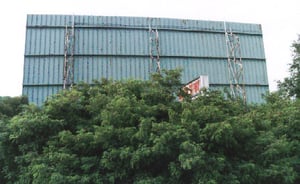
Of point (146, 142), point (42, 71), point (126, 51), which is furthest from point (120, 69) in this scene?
point (146, 142)

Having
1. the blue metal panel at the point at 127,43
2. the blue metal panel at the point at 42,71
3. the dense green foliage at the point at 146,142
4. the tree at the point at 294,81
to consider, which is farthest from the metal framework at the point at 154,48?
the dense green foliage at the point at 146,142

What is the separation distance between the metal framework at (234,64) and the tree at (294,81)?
468 cm

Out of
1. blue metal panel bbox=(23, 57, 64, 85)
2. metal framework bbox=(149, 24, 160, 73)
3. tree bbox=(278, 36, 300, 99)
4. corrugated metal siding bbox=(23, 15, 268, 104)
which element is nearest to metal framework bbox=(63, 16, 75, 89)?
corrugated metal siding bbox=(23, 15, 268, 104)

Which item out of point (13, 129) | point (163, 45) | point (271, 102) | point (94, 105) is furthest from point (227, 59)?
point (13, 129)

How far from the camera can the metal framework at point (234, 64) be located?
22.2m

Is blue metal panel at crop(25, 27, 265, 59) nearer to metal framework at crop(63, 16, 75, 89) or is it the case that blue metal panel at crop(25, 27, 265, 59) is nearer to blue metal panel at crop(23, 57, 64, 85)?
metal framework at crop(63, 16, 75, 89)

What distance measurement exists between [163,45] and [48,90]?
7873 mm

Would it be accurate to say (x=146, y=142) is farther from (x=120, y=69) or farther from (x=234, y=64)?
(x=234, y=64)

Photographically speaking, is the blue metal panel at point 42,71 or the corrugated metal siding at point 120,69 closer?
the blue metal panel at point 42,71

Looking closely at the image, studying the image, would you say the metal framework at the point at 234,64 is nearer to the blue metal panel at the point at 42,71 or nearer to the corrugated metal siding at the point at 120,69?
the corrugated metal siding at the point at 120,69

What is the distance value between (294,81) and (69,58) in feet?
42.8

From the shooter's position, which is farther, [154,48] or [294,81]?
[154,48]

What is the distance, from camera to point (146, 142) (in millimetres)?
7812

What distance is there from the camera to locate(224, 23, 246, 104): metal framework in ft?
72.7
